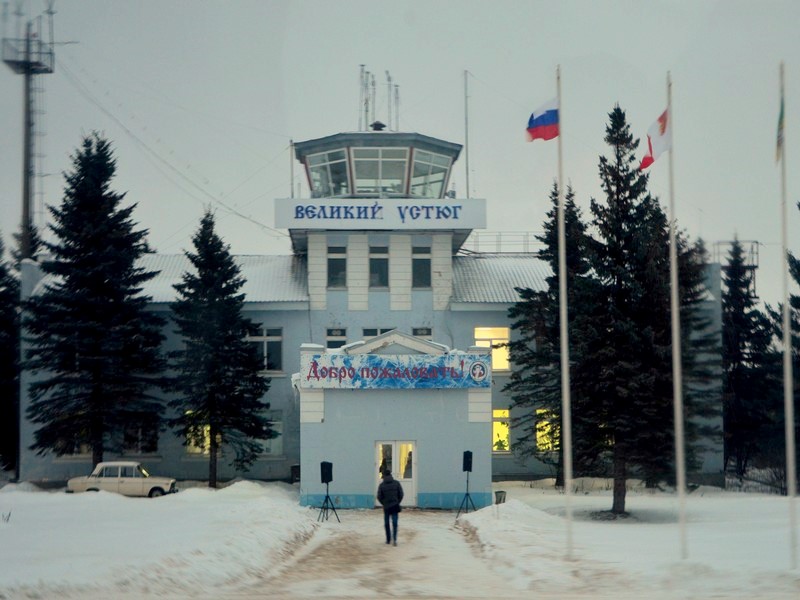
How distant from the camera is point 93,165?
43.2 m

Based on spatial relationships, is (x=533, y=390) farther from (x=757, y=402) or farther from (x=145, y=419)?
(x=145, y=419)

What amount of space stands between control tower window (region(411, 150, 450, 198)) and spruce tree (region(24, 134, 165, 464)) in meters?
12.7

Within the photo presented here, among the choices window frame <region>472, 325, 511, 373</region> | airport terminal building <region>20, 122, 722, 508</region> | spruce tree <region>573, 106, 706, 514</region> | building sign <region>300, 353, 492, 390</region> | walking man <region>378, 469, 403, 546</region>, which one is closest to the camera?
walking man <region>378, 469, 403, 546</region>

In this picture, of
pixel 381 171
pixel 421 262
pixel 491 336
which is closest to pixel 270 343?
pixel 421 262

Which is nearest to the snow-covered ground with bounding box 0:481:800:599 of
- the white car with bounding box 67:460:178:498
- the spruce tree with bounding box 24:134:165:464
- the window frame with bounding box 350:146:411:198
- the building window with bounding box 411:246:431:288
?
the white car with bounding box 67:460:178:498

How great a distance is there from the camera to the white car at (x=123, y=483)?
125ft

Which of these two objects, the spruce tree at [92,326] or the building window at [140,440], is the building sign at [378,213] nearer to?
the spruce tree at [92,326]

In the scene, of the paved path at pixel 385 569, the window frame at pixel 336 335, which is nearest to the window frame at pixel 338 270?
the window frame at pixel 336 335

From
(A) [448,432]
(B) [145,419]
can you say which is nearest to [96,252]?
(B) [145,419]

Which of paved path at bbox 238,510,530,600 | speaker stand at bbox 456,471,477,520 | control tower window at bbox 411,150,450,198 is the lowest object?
speaker stand at bbox 456,471,477,520

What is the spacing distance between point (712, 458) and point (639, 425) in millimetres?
15623

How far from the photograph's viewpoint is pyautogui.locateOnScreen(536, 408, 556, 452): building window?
4281 centimetres

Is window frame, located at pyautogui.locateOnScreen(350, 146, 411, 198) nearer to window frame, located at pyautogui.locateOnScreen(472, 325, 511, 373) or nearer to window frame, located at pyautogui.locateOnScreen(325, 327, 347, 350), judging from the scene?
window frame, located at pyautogui.locateOnScreen(325, 327, 347, 350)

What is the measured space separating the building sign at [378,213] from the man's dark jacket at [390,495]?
946 inches
